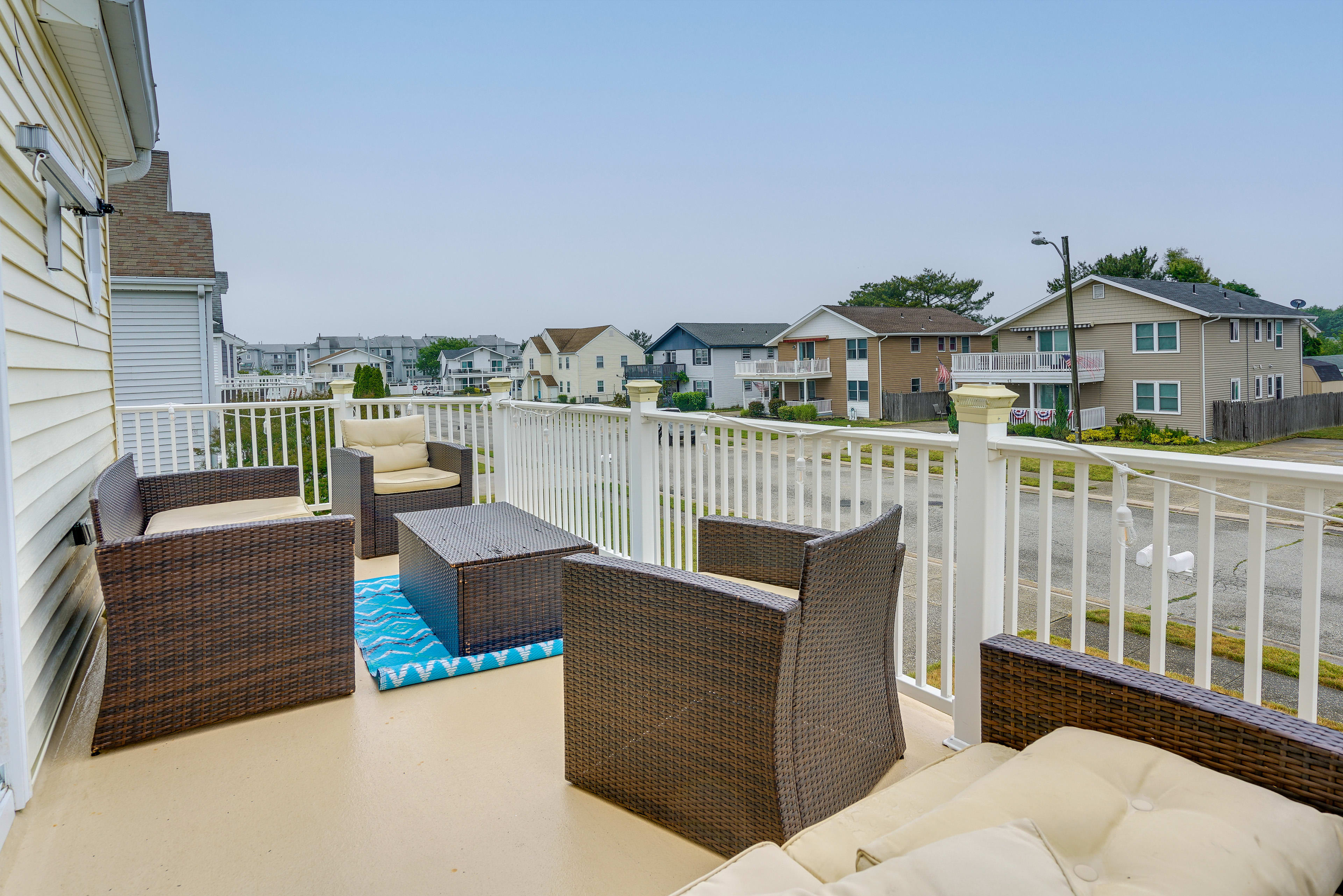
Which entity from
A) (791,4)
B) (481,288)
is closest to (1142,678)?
(791,4)

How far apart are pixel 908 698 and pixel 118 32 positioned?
13.1 feet

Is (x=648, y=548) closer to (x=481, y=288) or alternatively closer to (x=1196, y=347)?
(x=1196, y=347)

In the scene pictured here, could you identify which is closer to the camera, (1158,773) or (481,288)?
(1158,773)

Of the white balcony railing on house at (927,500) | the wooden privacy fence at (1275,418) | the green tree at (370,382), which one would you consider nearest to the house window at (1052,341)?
the wooden privacy fence at (1275,418)

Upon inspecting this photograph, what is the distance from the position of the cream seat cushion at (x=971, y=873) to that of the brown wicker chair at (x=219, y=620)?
2.17 metres

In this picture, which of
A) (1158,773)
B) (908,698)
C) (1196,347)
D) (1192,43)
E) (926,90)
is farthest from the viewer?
(926,90)

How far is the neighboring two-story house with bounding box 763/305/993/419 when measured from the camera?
96.2ft

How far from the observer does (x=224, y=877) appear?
1.79 meters

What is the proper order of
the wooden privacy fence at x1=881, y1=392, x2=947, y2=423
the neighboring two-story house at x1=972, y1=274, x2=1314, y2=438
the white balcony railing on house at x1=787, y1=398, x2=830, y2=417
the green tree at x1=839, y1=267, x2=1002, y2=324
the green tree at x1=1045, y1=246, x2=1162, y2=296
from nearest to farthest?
the neighboring two-story house at x1=972, y1=274, x2=1314, y2=438 → the wooden privacy fence at x1=881, y1=392, x2=947, y2=423 → the white balcony railing on house at x1=787, y1=398, x2=830, y2=417 → the green tree at x1=1045, y1=246, x2=1162, y2=296 → the green tree at x1=839, y1=267, x2=1002, y2=324

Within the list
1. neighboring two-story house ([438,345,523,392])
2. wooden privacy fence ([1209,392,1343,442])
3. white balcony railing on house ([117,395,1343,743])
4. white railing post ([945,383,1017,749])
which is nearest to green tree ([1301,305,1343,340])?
wooden privacy fence ([1209,392,1343,442])

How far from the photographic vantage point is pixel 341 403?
19.5ft

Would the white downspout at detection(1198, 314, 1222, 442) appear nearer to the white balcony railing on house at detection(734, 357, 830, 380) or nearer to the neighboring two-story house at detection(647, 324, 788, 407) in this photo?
the white balcony railing on house at detection(734, 357, 830, 380)

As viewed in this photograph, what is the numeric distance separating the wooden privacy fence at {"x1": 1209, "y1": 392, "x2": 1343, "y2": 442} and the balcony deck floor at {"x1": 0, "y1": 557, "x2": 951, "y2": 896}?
67.7 ft

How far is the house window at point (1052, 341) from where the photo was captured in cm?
2419
